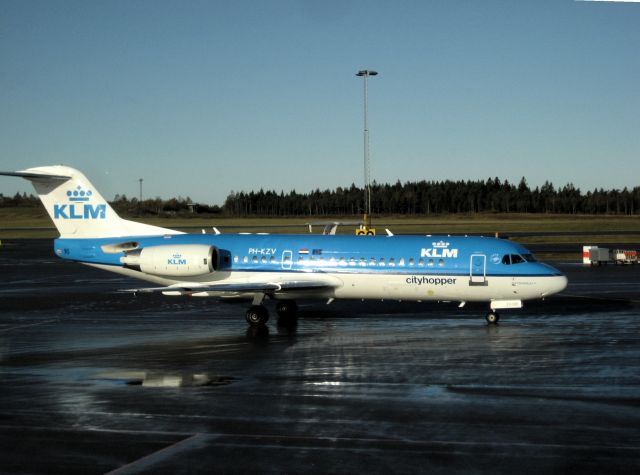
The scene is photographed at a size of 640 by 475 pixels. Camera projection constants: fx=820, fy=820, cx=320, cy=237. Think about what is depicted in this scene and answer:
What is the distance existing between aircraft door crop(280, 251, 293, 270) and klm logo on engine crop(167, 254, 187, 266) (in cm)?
335

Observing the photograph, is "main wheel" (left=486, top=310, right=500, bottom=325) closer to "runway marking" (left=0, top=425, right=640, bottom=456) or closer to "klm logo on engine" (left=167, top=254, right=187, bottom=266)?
"klm logo on engine" (left=167, top=254, right=187, bottom=266)

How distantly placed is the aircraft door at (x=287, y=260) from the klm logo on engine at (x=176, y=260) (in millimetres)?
3350

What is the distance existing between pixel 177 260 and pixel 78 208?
512 centimetres

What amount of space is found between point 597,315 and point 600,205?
587 feet

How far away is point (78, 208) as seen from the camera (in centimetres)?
3052

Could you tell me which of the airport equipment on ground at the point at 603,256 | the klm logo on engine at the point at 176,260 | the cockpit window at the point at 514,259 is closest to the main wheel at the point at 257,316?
the klm logo on engine at the point at 176,260

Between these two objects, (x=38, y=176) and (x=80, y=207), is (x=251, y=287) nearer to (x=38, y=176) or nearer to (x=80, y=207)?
(x=80, y=207)

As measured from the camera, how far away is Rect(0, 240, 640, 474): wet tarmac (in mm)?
12156

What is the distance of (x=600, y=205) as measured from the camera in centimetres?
19800

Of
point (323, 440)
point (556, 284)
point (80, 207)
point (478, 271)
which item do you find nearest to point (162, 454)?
point (323, 440)

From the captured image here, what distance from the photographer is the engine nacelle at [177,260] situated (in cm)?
2786

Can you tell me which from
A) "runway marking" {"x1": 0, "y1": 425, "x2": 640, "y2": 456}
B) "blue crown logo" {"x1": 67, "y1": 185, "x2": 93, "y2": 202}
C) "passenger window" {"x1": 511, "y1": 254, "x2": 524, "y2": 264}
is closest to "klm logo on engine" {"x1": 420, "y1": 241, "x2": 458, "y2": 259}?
"passenger window" {"x1": 511, "y1": 254, "x2": 524, "y2": 264}

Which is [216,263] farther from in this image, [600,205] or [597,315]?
[600,205]

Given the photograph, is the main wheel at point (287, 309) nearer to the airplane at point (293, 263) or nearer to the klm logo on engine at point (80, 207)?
the airplane at point (293, 263)
